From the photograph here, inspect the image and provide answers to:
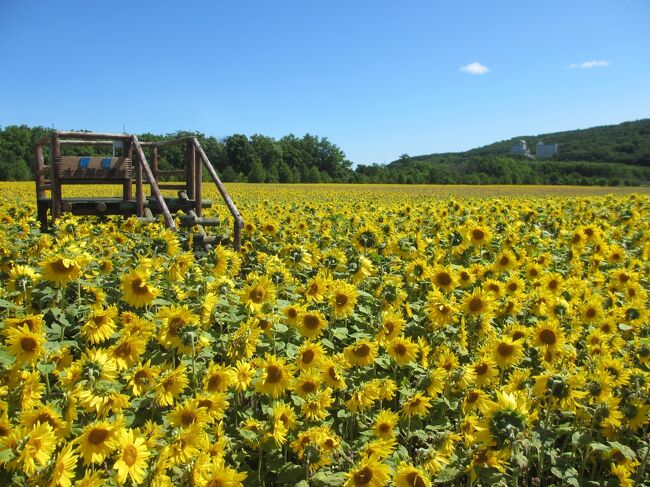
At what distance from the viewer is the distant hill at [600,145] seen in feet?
274

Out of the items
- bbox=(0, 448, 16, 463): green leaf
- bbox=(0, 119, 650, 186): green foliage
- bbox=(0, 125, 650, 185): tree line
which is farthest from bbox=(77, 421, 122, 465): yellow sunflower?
bbox=(0, 125, 650, 185): tree line

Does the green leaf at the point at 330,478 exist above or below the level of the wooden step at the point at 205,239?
below

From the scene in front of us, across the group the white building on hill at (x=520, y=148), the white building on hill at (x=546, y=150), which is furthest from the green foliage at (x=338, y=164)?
the white building on hill at (x=520, y=148)

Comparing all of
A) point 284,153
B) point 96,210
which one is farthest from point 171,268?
point 284,153

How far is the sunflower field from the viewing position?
1.83 metres

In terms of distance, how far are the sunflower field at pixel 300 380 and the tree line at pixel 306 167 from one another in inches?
1748

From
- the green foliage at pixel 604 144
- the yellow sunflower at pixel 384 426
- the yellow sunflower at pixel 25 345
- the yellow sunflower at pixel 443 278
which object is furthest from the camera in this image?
the green foliage at pixel 604 144

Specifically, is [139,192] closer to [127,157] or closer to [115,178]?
[115,178]

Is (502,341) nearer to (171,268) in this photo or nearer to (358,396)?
(358,396)

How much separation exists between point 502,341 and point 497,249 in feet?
8.35

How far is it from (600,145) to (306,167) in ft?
200

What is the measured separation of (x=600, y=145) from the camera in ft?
320

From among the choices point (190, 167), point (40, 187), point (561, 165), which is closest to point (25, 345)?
point (190, 167)

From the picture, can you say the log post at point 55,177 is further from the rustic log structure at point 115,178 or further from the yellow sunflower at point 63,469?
the yellow sunflower at point 63,469
